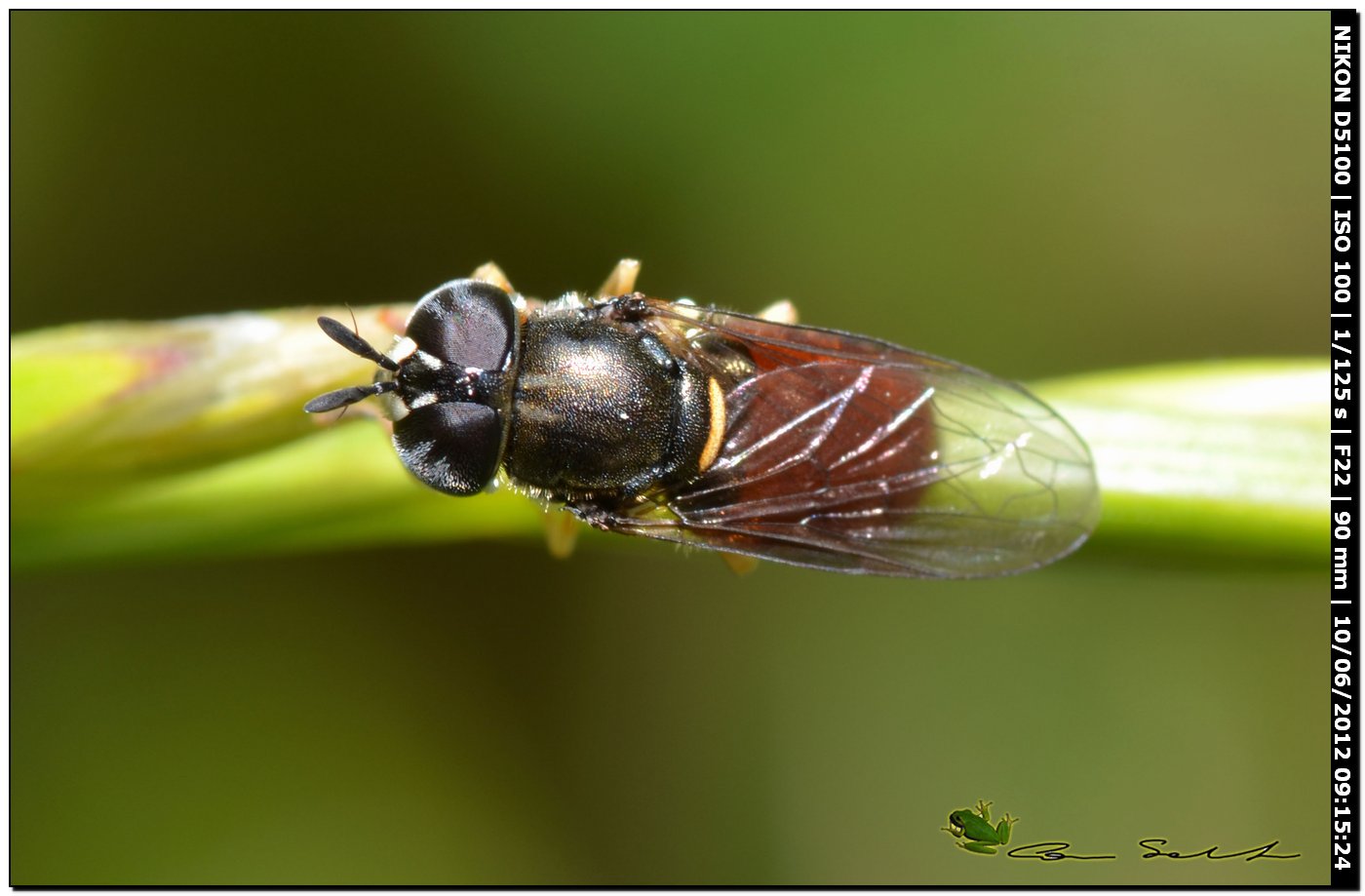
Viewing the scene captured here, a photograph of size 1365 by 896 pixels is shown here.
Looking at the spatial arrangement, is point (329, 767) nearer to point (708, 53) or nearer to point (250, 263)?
point (250, 263)

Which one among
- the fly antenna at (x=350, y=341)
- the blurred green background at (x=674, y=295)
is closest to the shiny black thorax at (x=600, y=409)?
the fly antenna at (x=350, y=341)

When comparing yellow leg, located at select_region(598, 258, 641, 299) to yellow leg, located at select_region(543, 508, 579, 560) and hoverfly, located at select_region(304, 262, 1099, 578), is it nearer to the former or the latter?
hoverfly, located at select_region(304, 262, 1099, 578)

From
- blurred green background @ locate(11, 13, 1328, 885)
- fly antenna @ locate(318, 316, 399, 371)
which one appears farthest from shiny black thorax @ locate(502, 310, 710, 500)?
blurred green background @ locate(11, 13, 1328, 885)

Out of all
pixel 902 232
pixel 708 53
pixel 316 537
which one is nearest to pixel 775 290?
pixel 902 232

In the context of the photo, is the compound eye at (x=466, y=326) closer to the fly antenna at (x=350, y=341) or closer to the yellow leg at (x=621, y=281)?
the fly antenna at (x=350, y=341)

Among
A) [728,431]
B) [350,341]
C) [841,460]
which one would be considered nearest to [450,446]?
[350,341]

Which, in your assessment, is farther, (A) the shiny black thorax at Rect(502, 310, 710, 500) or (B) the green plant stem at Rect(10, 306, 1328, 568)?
(A) the shiny black thorax at Rect(502, 310, 710, 500)

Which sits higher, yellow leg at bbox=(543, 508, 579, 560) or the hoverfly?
the hoverfly
